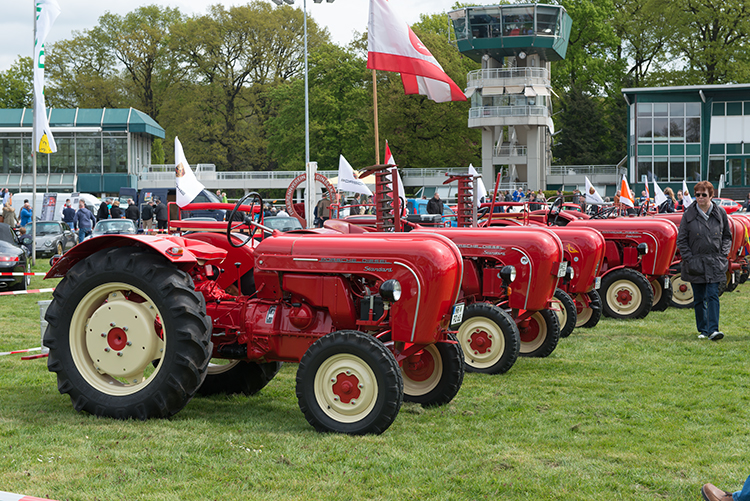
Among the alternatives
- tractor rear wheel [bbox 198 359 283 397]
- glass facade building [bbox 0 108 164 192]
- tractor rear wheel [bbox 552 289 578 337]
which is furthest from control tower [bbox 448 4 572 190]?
tractor rear wheel [bbox 198 359 283 397]

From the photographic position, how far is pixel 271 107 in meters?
62.6

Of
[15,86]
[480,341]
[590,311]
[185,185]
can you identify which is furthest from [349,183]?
[15,86]

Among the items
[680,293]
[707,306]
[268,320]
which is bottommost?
[680,293]

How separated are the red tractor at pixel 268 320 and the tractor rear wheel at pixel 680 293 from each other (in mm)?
8407

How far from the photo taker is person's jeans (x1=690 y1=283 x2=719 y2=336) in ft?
31.2

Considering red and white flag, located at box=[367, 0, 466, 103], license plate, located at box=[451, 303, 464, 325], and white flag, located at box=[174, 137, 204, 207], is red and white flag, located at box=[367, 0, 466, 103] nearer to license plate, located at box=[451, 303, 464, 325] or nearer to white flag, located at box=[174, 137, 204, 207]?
white flag, located at box=[174, 137, 204, 207]

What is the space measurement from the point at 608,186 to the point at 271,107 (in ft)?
85.1

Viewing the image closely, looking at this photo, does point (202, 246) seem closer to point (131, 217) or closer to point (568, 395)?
point (568, 395)

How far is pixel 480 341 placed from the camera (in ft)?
25.4

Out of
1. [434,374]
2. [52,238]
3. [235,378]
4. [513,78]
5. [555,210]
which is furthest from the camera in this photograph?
[513,78]

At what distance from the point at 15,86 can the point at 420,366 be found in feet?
221

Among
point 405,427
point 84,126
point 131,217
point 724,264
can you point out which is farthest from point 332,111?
point 405,427

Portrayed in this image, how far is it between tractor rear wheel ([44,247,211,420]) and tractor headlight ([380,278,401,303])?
123 centimetres

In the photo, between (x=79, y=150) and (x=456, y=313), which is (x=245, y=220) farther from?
(x=79, y=150)
